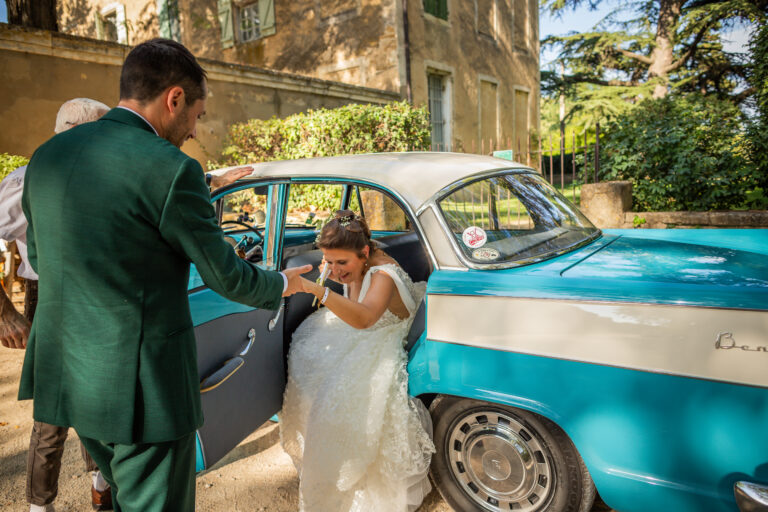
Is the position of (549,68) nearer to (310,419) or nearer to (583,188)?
(583,188)

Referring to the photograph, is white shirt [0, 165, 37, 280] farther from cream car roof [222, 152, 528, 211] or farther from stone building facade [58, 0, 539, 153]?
stone building facade [58, 0, 539, 153]

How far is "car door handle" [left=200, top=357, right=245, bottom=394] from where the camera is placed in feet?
6.88

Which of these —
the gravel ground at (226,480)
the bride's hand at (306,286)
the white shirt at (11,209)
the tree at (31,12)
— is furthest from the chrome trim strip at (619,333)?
the tree at (31,12)

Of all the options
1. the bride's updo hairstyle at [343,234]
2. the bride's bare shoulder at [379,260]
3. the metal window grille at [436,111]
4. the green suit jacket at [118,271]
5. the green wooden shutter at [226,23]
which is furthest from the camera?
the green wooden shutter at [226,23]

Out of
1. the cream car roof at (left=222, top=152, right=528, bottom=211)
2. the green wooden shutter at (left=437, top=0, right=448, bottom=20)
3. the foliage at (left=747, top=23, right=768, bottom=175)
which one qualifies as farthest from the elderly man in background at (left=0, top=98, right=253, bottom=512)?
the green wooden shutter at (left=437, top=0, right=448, bottom=20)

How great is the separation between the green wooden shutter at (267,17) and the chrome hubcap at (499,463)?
1649cm

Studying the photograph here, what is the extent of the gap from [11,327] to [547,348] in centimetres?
223

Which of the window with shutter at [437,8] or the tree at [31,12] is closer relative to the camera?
the tree at [31,12]

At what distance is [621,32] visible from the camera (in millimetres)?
16984

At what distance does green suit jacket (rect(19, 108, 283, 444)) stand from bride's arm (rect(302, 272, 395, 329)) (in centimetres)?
76

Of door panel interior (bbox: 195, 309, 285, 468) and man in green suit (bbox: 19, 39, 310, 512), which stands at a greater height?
man in green suit (bbox: 19, 39, 310, 512)

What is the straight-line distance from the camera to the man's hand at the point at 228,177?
2.87 meters

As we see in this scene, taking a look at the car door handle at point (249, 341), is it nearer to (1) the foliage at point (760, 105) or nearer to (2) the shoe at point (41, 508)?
(2) the shoe at point (41, 508)

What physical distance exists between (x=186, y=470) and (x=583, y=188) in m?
5.93
